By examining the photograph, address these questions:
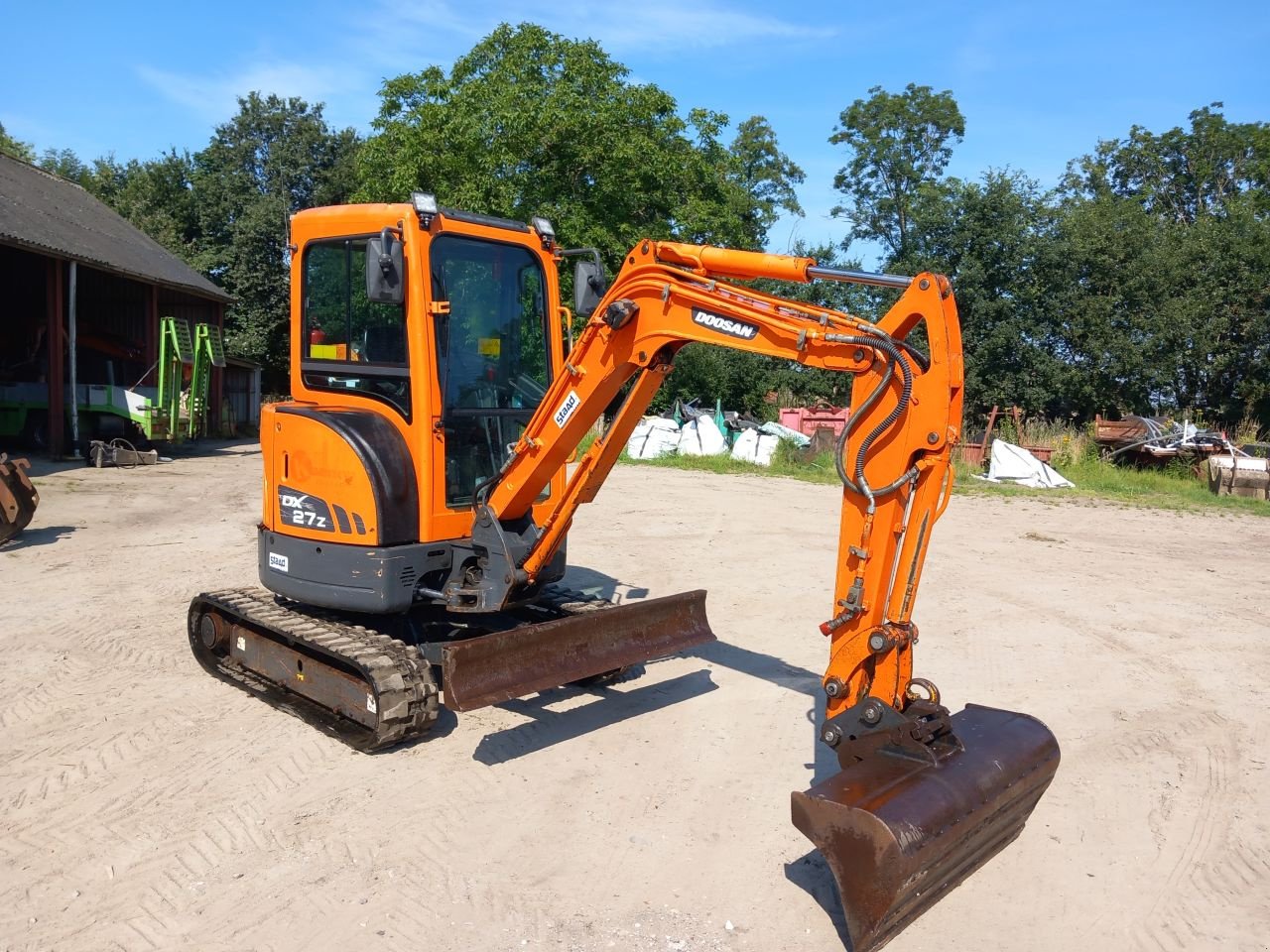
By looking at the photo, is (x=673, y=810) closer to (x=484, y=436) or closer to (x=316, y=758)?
(x=316, y=758)

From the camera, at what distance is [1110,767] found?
17.6 ft

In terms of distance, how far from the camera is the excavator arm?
139 inches

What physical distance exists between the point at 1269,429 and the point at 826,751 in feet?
81.8

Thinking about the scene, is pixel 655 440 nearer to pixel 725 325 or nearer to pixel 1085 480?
pixel 1085 480

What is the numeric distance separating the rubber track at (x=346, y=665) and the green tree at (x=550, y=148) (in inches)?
789

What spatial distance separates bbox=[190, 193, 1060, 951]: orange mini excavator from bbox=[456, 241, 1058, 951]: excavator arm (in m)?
0.01

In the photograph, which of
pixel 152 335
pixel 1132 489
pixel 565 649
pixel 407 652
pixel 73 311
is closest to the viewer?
pixel 407 652

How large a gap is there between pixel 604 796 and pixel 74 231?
21.6 m

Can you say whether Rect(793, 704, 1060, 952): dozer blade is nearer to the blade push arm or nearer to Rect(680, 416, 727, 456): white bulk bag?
the blade push arm

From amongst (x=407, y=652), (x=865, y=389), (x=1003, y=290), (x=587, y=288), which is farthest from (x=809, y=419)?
(x=865, y=389)

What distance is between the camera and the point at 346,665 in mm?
5438

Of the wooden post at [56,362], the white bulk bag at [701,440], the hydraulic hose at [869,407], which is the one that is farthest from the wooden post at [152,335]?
the hydraulic hose at [869,407]

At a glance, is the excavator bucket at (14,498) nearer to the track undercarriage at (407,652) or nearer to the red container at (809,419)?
the track undercarriage at (407,652)

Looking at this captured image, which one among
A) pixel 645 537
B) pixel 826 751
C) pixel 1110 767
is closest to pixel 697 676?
pixel 826 751
